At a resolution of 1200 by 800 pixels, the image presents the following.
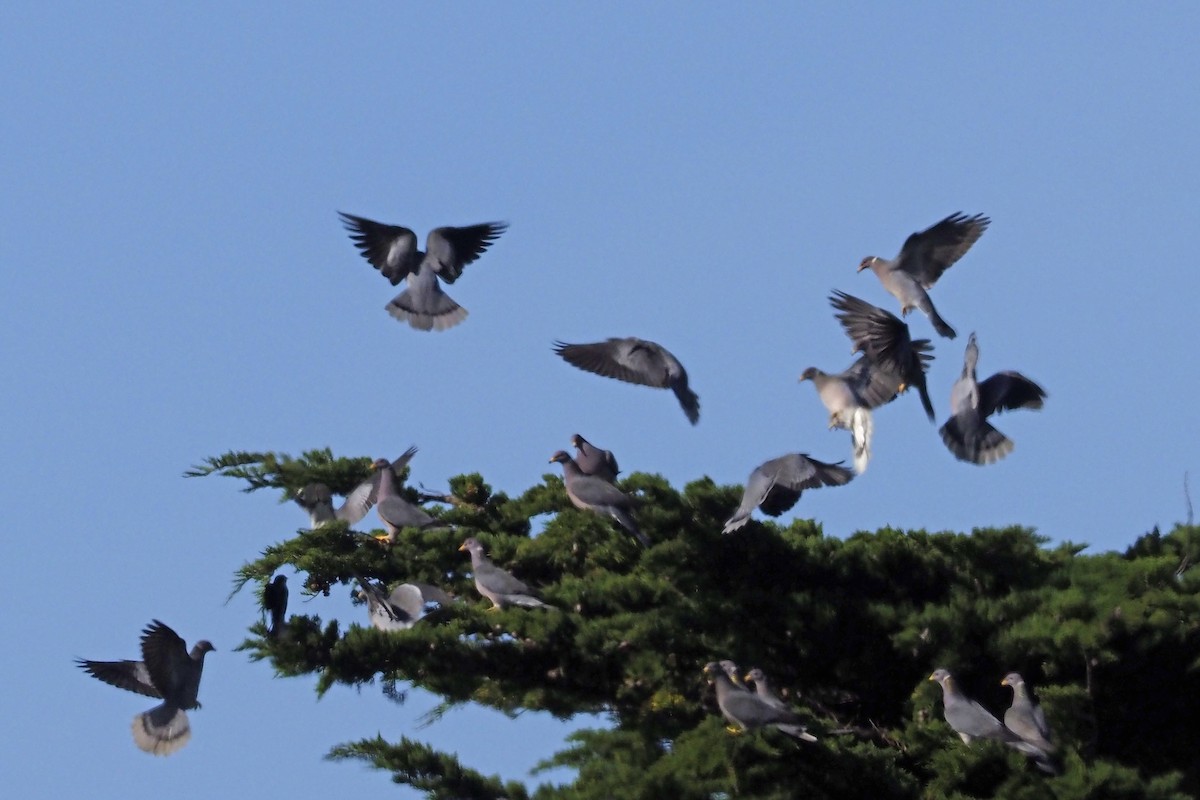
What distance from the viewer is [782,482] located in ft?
31.8

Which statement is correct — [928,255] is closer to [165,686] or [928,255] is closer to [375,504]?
[375,504]

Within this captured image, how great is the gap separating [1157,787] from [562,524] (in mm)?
3496

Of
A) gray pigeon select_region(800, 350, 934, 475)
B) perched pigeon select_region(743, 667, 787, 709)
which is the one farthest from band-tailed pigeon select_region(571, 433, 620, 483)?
perched pigeon select_region(743, 667, 787, 709)

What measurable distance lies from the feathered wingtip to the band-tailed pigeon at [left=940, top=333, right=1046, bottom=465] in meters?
4.64

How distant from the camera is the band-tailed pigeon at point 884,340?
11.1 meters

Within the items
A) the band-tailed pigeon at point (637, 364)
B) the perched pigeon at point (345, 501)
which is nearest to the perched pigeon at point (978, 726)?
the band-tailed pigeon at point (637, 364)

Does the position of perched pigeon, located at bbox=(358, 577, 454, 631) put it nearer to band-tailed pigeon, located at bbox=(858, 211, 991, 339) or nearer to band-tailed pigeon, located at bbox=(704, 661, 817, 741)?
band-tailed pigeon, located at bbox=(704, 661, 817, 741)

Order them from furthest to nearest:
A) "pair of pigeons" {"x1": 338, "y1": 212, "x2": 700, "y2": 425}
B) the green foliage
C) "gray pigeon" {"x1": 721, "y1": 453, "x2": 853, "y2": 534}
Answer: "pair of pigeons" {"x1": 338, "y1": 212, "x2": 700, "y2": 425} → "gray pigeon" {"x1": 721, "y1": 453, "x2": 853, "y2": 534} → the green foliage

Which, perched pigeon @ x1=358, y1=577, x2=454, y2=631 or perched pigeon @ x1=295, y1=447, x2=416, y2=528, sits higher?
perched pigeon @ x1=295, y1=447, x2=416, y2=528

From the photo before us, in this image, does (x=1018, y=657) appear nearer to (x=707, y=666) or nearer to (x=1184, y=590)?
(x=1184, y=590)

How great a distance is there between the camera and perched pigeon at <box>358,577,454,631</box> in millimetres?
9977

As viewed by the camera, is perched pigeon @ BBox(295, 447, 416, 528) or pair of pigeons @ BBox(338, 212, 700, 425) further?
pair of pigeons @ BBox(338, 212, 700, 425)

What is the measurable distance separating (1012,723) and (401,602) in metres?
3.17

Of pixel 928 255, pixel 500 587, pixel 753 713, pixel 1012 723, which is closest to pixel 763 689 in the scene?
pixel 753 713
